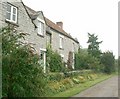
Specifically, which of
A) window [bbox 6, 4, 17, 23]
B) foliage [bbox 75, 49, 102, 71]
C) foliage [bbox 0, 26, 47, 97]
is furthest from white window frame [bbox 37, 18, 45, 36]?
foliage [bbox 75, 49, 102, 71]

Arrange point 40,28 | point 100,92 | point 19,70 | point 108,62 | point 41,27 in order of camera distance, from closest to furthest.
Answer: point 19,70
point 100,92
point 40,28
point 41,27
point 108,62

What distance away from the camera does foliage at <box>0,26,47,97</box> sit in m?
12.0

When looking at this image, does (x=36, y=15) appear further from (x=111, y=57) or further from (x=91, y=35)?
(x=91, y=35)

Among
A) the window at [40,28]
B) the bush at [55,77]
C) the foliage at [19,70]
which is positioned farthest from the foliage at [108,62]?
the foliage at [19,70]

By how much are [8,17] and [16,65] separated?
8.99 m

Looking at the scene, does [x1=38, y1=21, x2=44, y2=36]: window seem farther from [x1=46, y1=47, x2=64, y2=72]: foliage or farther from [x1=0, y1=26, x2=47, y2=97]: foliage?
[x1=0, y1=26, x2=47, y2=97]: foliage

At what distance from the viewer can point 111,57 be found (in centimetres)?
5250

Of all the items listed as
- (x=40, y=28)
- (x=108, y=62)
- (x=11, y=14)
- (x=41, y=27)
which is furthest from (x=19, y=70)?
(x=108, y=62)

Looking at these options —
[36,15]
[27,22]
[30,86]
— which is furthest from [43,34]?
[30,86]

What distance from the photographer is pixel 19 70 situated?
12.2 m

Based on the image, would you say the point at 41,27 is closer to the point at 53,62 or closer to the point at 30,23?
the point at 30,23

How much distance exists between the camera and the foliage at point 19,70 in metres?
12.0

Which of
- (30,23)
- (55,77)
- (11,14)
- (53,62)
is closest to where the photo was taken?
(11,14)

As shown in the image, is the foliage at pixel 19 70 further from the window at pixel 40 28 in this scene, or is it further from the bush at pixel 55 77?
the window at pixel 40 28
